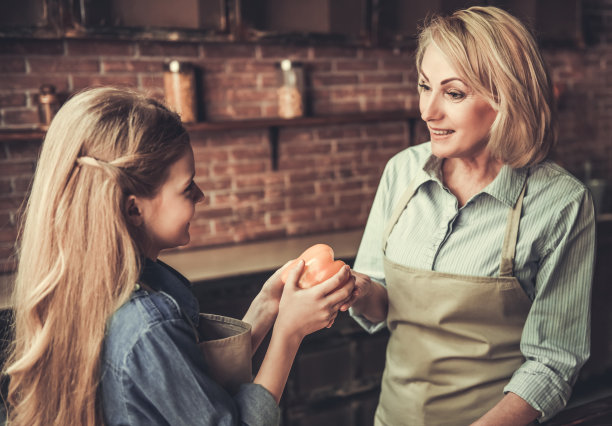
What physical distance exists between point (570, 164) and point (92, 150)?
11.0 feet

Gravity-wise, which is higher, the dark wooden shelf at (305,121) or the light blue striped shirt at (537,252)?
the dark wooden shelf at (305,121)

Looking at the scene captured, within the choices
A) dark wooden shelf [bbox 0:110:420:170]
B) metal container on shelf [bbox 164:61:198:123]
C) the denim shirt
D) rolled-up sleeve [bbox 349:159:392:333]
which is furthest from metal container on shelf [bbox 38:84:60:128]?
the denim shirt

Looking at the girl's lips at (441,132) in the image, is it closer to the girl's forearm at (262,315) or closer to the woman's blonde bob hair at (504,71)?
the woman's blonde bob hair at (504,71)

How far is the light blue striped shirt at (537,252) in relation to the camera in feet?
3.82

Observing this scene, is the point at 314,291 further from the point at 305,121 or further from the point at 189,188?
the point at 305,121

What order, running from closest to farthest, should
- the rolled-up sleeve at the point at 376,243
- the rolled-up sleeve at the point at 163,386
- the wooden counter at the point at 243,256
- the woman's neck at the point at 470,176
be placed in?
1. the rolled-up sleeve at the point at 163,386
2. the woman's neck at the point at 470,176
3. the rolled-up sleeve at the point at 376,243
4. the wooden counter at the point at 243,256

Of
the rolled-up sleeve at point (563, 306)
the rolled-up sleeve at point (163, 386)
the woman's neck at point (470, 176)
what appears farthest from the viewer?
the woman's neck at point (470, 176)

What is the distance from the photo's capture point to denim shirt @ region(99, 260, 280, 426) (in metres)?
0.79

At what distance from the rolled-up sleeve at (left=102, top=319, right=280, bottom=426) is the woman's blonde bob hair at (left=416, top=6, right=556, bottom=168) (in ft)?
2.63

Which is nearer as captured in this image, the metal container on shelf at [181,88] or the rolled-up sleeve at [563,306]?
the rolled-up sleeve at [563,306]

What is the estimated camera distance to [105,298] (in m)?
0.83

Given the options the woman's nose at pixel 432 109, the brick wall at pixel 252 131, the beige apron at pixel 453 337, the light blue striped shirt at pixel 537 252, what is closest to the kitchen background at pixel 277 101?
the brick wall at pixel 252 131

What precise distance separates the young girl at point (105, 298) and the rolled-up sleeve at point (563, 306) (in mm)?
606

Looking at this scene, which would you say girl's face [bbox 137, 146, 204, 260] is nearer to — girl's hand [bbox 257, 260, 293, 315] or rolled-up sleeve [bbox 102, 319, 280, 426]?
rolled-up sleeve [bbox 102, 319, 280, 426]
